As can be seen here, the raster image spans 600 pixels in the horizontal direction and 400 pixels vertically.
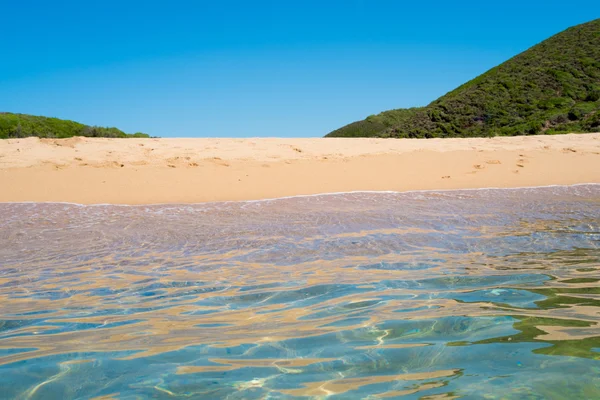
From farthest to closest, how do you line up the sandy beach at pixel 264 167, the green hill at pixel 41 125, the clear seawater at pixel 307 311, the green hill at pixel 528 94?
the green hill at pixel 528 94 → the green hill at pixel 41 125 → the sandy beach at pixel 264 167 → the clear seawater at pixel 307 311

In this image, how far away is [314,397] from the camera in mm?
1506

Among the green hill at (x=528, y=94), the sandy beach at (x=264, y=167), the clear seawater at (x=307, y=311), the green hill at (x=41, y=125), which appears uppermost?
the green hill at (x=528, y=94)

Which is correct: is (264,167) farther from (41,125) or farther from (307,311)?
(41,125)

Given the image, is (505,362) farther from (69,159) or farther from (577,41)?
(577,41)

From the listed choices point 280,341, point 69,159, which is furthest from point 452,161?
point 280,341

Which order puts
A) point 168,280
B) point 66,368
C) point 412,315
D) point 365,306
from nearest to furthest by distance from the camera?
1. point 66,368
2. point 412,315
3. point 365,306
4. point 168,280

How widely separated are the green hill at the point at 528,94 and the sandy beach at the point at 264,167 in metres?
18.9

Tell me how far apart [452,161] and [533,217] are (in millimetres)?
4716

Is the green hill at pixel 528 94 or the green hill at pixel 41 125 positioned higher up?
the green hill at pixel 528 94

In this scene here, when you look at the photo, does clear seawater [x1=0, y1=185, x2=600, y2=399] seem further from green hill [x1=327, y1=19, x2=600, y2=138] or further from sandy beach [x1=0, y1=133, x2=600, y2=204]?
green hill [x1=327, y1=19, x2=600, y2=138]

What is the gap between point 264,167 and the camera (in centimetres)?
955

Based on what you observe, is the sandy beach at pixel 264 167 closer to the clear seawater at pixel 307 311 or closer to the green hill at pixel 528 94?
the clear seawater at pixel 307 311

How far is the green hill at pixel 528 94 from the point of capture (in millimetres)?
33219

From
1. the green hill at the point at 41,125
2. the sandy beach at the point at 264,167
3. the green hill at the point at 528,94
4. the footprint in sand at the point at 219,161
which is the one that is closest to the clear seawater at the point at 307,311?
the sandy beach at the point at 264,167
